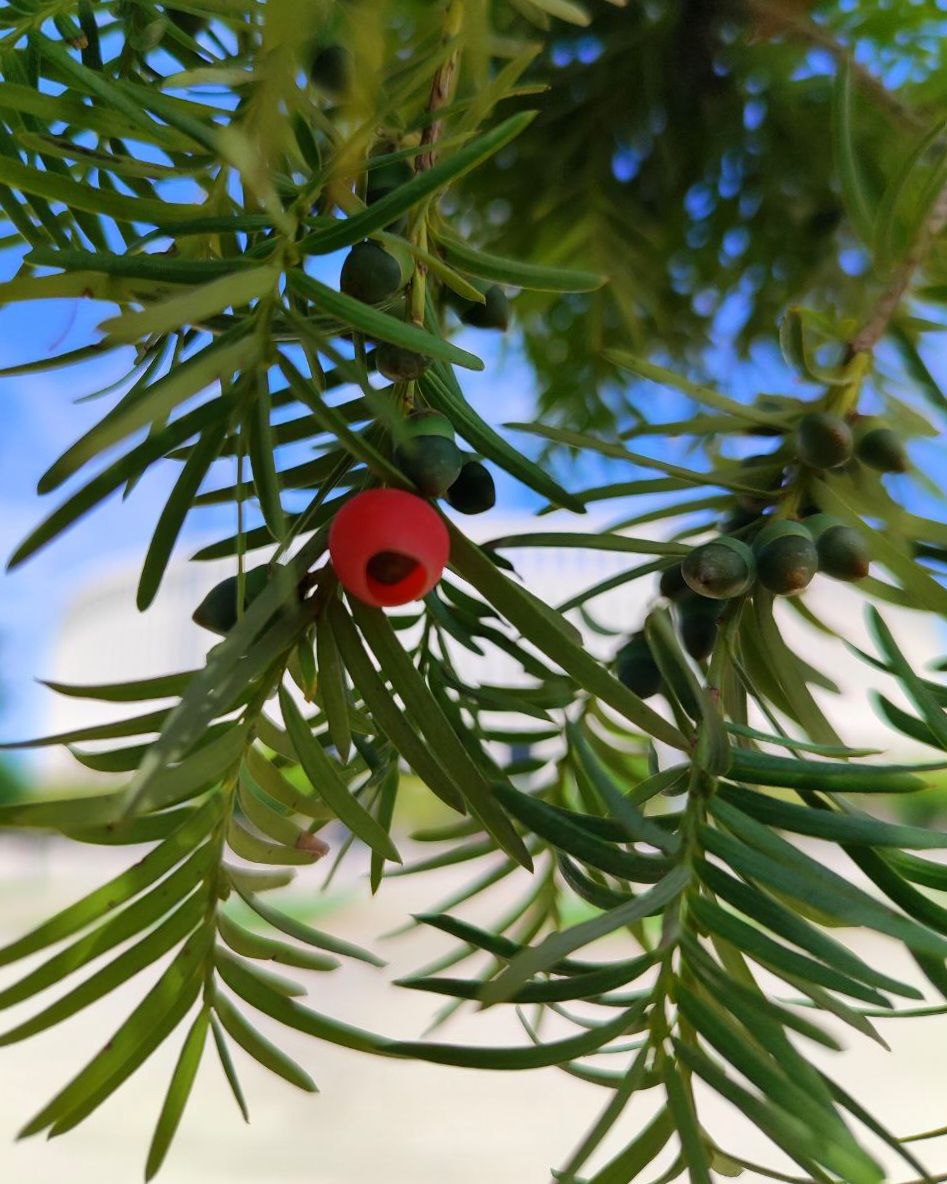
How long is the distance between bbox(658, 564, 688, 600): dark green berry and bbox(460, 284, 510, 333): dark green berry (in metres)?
0.08

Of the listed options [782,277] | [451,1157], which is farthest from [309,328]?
[451,1157]

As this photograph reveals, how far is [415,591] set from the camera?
191 mm

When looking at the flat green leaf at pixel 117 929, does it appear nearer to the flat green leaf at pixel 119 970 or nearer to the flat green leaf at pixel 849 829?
the flat green leaf at pixel 119 970

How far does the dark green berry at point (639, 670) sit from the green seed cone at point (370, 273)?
0.38ft

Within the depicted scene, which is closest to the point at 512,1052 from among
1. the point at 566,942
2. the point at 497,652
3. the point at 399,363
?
the point at 566,942

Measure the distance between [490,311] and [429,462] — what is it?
9cm

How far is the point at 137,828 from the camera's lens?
223 millimetres

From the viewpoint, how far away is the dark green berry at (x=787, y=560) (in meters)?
0.22

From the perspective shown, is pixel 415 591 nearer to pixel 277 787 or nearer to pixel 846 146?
pixel 277 787

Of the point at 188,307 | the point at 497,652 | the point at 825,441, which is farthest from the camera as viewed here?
the point at 497,652

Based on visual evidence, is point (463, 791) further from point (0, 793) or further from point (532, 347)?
point (0, 793)

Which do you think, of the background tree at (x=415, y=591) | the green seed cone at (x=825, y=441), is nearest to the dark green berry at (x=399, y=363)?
the background tree at (x=415, y=591)

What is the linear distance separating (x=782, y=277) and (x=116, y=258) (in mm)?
388

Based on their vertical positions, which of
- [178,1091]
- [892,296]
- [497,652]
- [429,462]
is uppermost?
[497,652]
